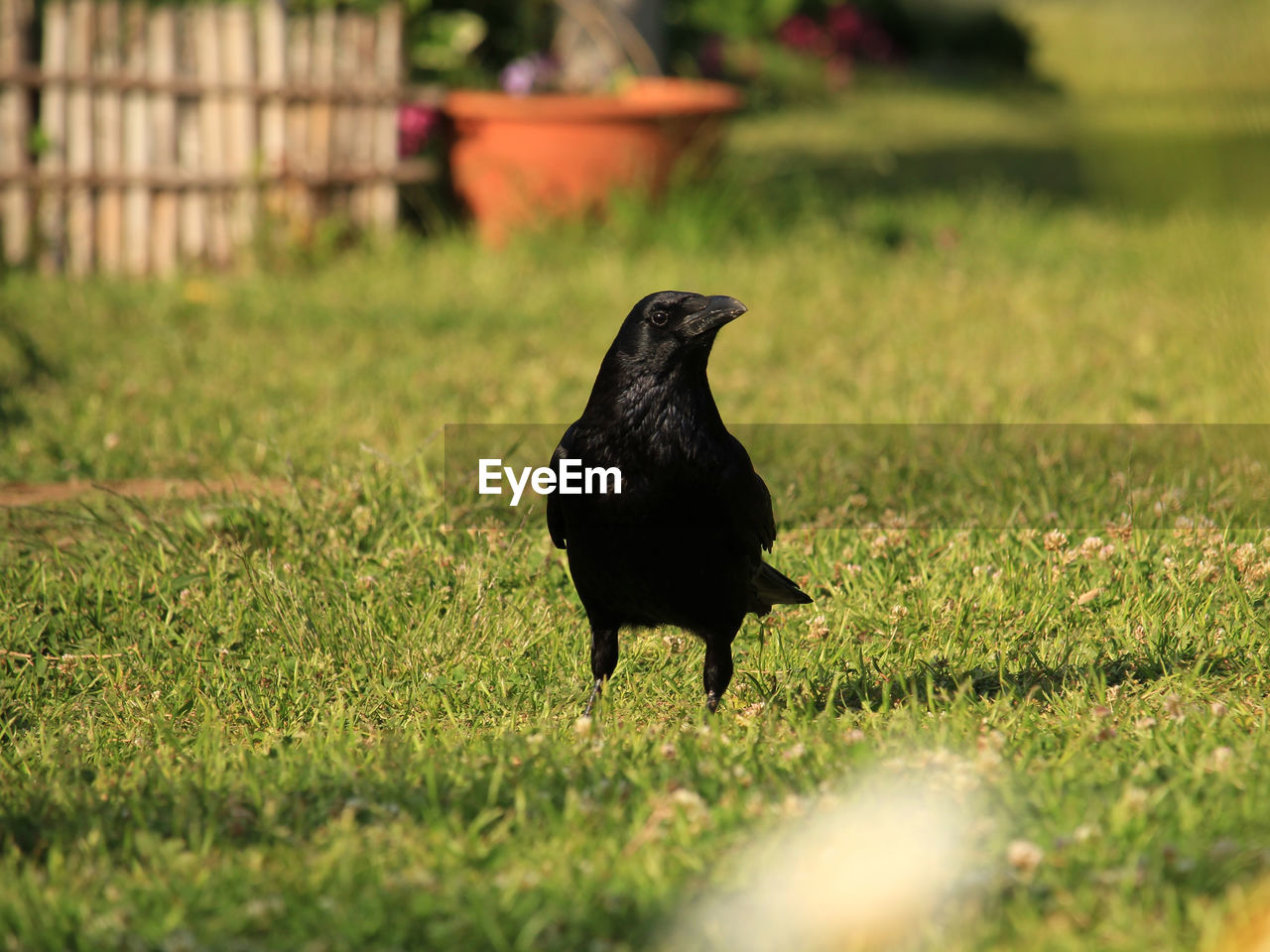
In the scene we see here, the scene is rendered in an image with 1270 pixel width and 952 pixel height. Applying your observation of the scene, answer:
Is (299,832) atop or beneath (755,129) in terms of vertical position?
beneath

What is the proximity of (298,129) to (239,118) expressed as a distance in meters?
0.39

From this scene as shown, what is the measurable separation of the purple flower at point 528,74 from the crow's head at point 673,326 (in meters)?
7.48

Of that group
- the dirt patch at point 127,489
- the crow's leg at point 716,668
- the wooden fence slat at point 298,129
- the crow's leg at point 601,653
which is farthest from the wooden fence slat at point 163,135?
the crow's leg at point 716,668

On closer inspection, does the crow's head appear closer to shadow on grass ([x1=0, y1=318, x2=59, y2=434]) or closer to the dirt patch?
the dirt patch

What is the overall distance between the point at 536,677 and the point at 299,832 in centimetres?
126

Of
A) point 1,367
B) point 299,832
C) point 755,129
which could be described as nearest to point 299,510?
point 299,832

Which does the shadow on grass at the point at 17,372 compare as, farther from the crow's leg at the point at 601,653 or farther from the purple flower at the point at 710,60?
the purple flower at the point at 710,60

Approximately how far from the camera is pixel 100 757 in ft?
10.8

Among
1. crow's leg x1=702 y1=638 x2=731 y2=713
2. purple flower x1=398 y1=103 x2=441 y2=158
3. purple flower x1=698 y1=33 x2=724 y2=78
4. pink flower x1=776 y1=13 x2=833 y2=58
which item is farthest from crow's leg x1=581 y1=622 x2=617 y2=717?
pink flower x1=776 y1=13 x2=833 y2=58

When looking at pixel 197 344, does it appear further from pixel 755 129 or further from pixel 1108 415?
pixel 755 129

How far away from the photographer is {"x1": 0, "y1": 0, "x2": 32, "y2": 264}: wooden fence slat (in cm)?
891

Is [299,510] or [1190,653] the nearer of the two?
[1190,653]

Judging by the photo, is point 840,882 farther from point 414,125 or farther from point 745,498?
point 414,125

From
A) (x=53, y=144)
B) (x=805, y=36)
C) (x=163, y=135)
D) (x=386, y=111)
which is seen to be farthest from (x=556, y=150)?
(x=805, y=36)
